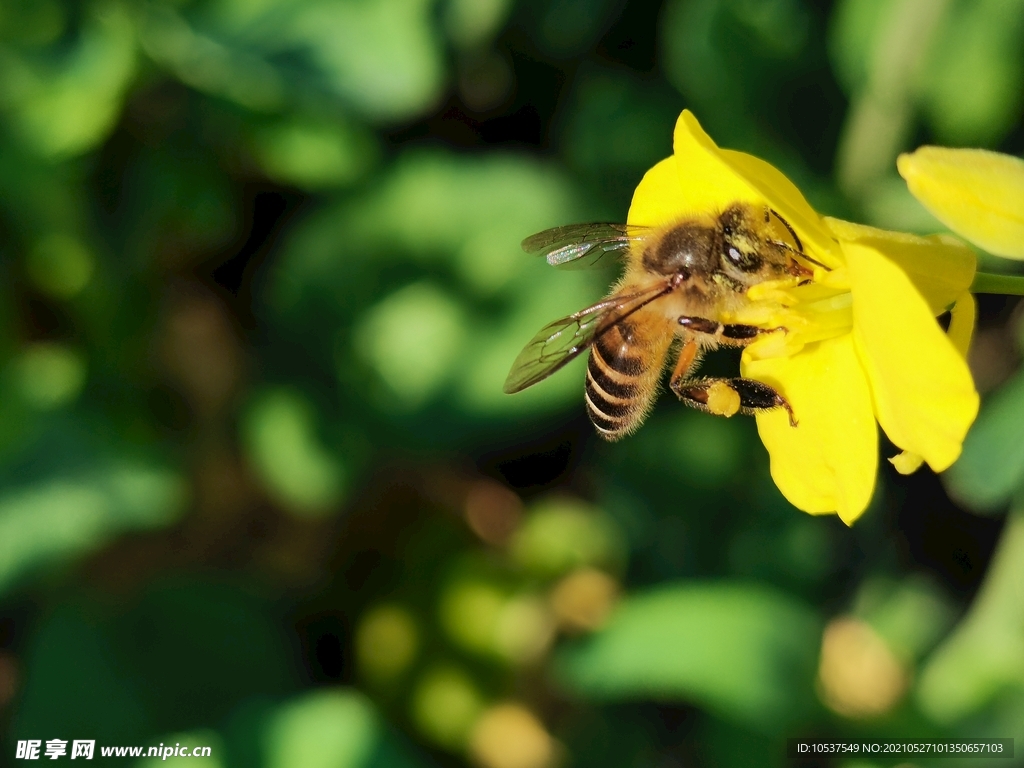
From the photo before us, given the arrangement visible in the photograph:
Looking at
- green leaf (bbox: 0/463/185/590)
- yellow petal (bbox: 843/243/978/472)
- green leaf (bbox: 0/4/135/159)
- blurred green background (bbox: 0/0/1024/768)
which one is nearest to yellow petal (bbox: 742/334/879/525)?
yellow petal (bbox: 843/243/978/472)

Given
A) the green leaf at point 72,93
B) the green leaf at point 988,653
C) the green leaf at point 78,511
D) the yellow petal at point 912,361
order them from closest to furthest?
the yellow petal at point 912,361 → the green leaf at point 988,653 → the green leaf at point 78,511 → the green leaf at point 72,93

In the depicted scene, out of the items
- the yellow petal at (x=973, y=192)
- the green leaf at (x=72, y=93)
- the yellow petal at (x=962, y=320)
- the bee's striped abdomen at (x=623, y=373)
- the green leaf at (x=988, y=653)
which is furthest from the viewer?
the green leaf at (x=72, y=93)

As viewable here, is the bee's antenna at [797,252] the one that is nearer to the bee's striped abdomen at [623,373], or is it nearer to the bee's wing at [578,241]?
the bee's striped abdomen at [623,373]

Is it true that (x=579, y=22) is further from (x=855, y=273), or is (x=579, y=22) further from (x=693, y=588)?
(x=855, y=273)

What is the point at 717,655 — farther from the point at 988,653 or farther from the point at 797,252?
the point at 797,252

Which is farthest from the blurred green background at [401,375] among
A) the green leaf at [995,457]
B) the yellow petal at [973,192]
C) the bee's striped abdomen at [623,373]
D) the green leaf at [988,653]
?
the yellow petal at [973,192]

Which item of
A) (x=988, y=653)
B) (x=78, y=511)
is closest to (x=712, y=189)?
(x=988, y=653)
